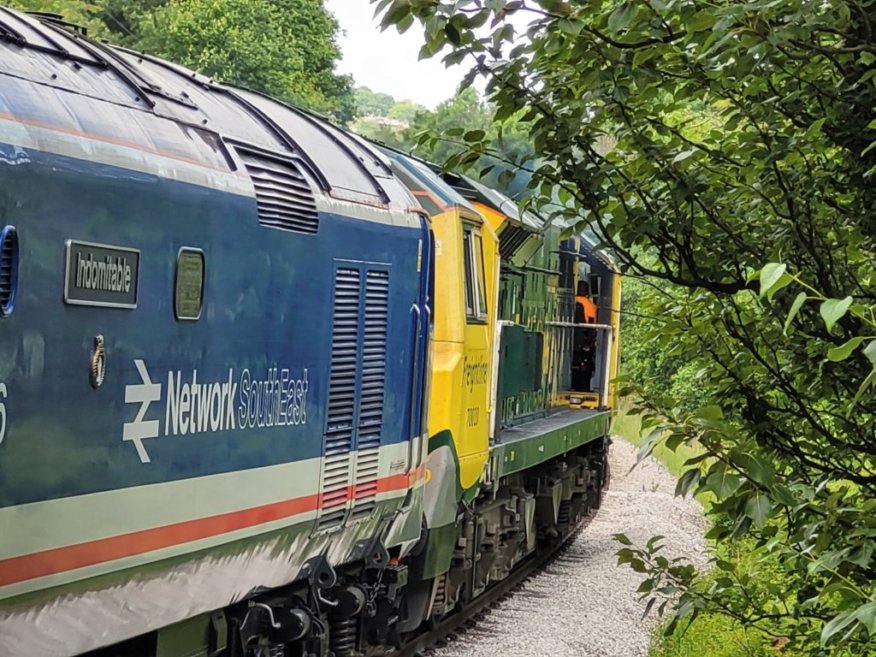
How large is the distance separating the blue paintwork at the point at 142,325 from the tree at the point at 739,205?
1.16m

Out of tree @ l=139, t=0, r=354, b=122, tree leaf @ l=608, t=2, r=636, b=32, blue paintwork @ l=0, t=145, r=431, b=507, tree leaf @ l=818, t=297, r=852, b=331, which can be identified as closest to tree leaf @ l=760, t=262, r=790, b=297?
tree leaf @ l=818, t=297, r=852, b=331

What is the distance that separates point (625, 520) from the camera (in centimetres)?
1855

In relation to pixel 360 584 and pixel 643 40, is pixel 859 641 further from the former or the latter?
pixel 360 584

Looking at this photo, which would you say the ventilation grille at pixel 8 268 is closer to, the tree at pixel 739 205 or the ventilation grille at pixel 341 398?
the tree at pixel 739 205

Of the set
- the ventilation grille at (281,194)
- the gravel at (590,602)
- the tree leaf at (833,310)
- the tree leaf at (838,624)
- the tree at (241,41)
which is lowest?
the gravel at (590,602)

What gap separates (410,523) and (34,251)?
14.8ft

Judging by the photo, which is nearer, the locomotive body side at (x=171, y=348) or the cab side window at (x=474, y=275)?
the locomotive body side at (x=171, y=348)

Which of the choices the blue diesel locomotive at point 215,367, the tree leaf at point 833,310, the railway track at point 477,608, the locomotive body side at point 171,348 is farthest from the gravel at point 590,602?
the tree leaf at point 833,310

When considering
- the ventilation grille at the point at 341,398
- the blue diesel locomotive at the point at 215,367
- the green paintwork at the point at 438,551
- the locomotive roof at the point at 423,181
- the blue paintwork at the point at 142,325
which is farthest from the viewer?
the locomotive roof at the point at 423,181

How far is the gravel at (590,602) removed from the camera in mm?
10414

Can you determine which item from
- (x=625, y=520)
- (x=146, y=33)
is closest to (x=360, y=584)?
(x=625, y=520)

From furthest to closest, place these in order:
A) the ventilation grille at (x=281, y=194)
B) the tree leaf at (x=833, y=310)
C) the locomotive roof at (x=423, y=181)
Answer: the locomotive roof at (x=423, y=181)
the ventilation grille at (x=281, y=194)
the tree leaf at (x=833, y=310)

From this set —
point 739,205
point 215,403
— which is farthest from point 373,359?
point 739,205

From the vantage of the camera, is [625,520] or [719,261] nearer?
[719,261]
